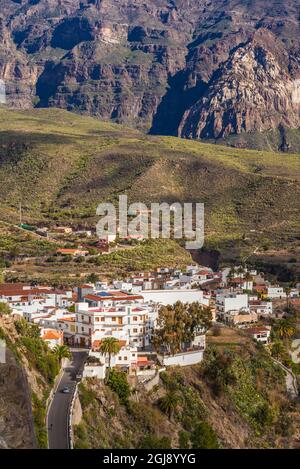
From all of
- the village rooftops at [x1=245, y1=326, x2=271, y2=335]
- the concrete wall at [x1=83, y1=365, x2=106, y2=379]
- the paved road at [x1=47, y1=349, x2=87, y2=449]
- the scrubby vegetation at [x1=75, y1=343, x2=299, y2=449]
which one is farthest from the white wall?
the concrete wall at [x1=83, y1=365, x2=106, y2=379]

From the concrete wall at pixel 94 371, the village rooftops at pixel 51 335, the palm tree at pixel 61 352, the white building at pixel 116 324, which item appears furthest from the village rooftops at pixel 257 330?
the concrete wall at pixel 94 371

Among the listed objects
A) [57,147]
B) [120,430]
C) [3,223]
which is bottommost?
[120,430]

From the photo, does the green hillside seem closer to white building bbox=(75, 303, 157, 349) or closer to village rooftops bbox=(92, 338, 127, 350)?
white building bbox=(75, 303, 157, 349)

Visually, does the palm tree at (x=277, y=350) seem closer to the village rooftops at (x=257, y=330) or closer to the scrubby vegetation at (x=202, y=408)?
the scrubby vegetation at (x=202, y=408)

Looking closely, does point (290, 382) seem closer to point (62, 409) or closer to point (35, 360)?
point (35, 360)

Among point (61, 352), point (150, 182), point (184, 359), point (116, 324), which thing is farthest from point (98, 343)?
point (150, 182)

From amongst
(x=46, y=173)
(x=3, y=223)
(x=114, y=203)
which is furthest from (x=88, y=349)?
(x=46, y=173)

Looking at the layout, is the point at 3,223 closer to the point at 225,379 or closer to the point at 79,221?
the point at 79,221
